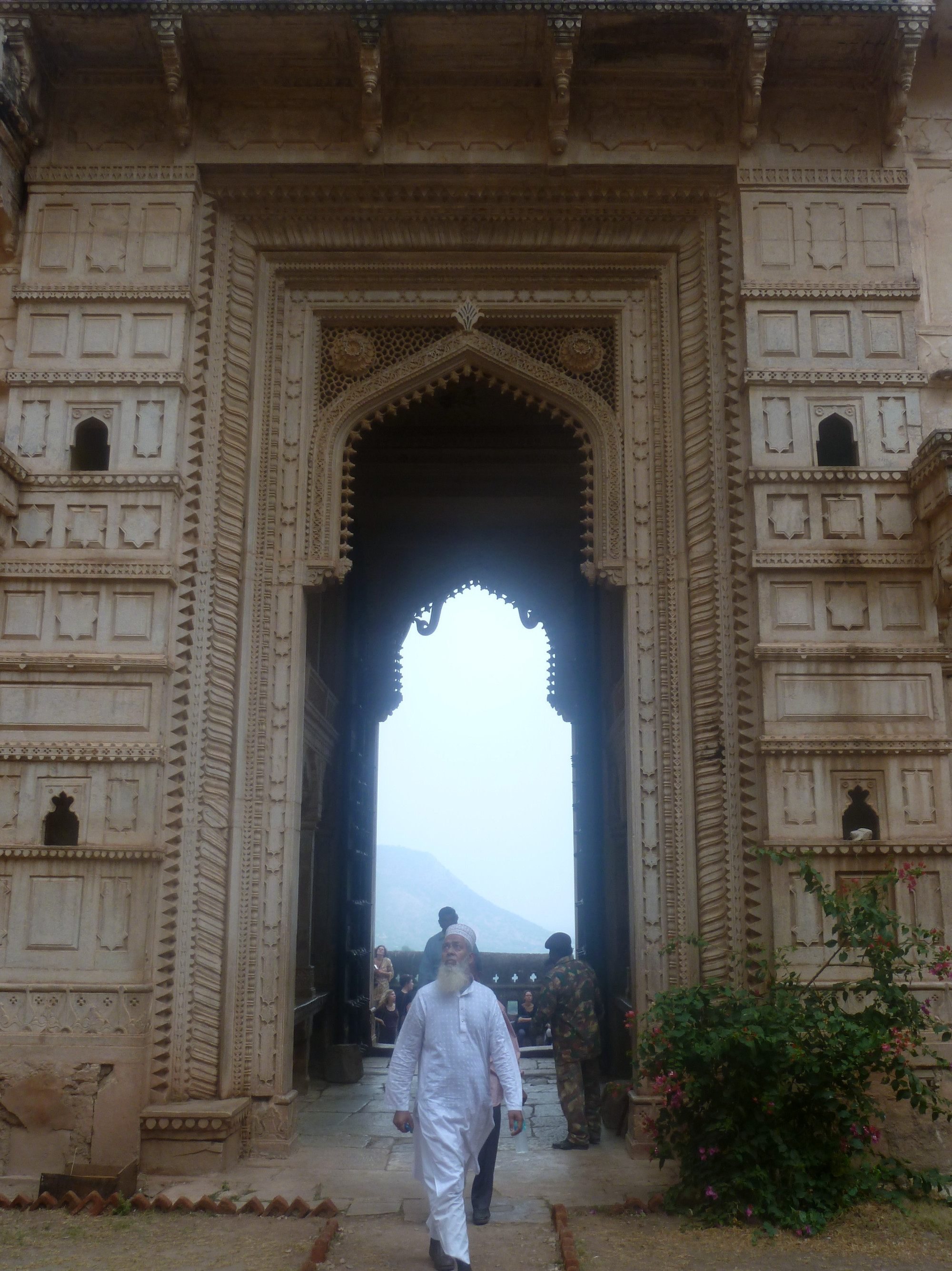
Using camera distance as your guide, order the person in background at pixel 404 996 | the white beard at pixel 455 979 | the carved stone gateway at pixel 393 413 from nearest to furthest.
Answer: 1. the white beard at pixel 455 979
2. the carved stone gateway at pixel 393 413
3. the person in background at pixel 404 996

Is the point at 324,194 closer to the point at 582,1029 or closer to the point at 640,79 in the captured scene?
the point at 640,79

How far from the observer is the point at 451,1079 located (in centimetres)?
474

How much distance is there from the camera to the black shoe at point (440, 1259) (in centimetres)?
445

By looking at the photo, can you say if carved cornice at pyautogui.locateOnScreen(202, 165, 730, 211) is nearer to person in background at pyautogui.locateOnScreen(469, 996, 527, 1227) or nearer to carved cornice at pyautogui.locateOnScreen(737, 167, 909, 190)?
carved cornice at pyautogui.locateOnScreen(737, 167, 909, 190)

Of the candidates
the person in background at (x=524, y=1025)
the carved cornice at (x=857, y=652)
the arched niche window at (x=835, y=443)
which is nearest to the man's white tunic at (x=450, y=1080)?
the carved cornice at (x=857, y=652)

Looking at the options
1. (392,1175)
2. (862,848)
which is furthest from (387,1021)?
(862,848)

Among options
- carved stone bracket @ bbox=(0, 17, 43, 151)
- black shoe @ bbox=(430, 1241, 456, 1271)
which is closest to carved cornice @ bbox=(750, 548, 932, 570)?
black shoe @ bbox=(430, 1241, 456, 1271)

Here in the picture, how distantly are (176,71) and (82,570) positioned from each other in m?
2.99

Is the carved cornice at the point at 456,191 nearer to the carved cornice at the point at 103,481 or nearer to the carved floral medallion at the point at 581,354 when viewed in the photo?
the carved floral medallion at the point at 581,354

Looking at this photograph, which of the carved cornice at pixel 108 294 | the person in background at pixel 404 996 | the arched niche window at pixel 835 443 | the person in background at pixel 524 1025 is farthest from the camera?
the person in background at pixel 404 996

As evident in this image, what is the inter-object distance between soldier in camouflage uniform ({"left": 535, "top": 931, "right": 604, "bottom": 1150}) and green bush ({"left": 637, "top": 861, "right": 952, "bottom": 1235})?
1.24 metres

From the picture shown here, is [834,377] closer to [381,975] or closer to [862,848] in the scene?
[862,848]

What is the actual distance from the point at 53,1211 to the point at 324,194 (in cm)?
583

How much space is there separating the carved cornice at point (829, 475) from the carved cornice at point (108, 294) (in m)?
3.54
